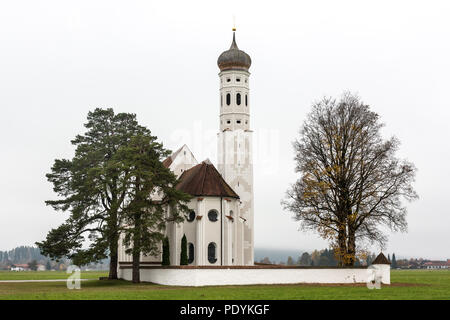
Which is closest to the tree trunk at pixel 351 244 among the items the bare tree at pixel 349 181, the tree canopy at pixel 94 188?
the bare tree at pixel 349 181

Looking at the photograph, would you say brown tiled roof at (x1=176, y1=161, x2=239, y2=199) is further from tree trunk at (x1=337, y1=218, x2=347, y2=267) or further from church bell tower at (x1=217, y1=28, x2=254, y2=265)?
tree trunk at (x1=337, y1=218, x2=347, y2=267)

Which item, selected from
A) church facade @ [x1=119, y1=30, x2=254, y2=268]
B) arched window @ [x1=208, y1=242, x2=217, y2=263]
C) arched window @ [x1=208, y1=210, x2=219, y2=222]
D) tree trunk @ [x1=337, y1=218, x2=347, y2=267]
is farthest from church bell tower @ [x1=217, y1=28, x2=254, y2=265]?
tree trunk @ [x1=337, y1=218, x2=347, y2=267]

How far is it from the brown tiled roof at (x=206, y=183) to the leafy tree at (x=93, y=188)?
27.2 ft

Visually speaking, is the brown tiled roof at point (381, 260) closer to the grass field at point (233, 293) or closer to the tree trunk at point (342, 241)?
the tree trunk at point (342, 241)

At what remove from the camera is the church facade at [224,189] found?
5144 centimetres

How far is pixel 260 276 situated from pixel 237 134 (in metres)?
Result: 21.7

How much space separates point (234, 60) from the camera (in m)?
59.8

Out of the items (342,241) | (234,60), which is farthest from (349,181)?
(234,60)

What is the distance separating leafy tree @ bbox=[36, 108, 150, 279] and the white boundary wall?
4.86 m

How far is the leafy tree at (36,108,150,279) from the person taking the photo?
40500 millimetres

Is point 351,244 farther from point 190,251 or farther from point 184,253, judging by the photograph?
point 190,251

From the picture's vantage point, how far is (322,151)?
145 ft
